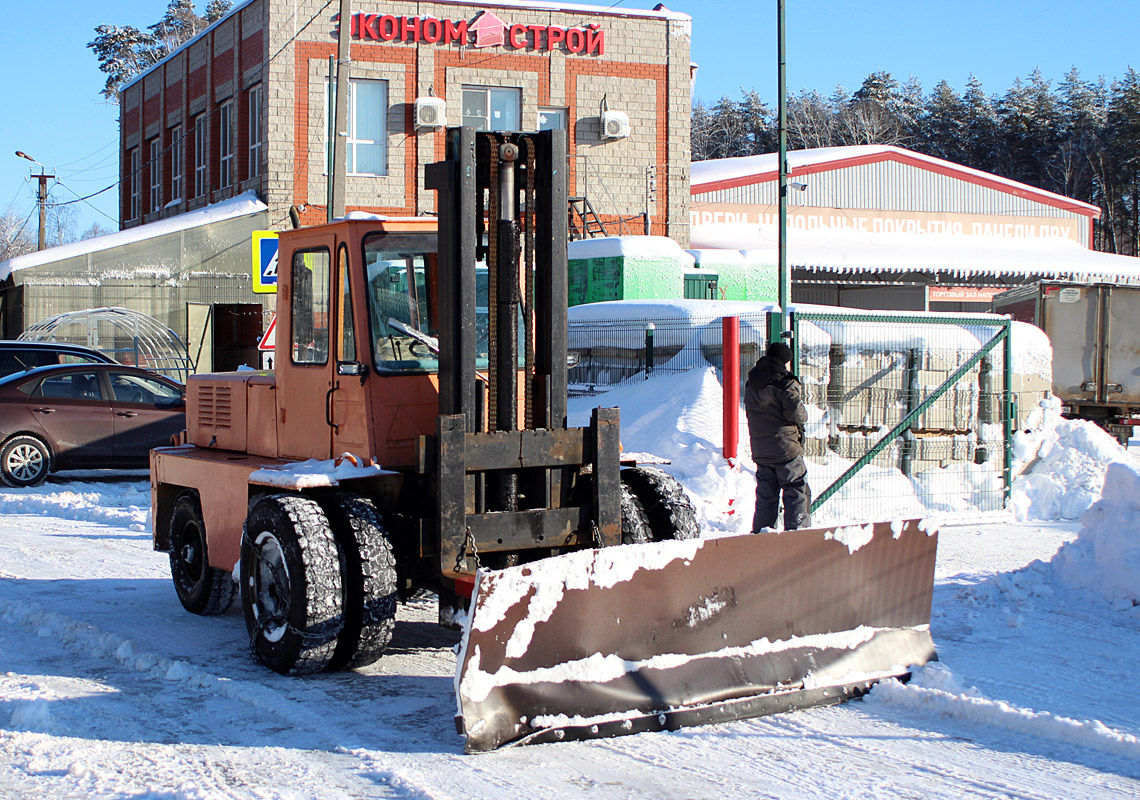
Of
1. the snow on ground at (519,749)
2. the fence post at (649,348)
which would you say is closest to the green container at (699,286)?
the fence post at (649,348)

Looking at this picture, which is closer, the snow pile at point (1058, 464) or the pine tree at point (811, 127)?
the snow pile at point (1058, 464)

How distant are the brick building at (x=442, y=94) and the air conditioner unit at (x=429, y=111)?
4cm

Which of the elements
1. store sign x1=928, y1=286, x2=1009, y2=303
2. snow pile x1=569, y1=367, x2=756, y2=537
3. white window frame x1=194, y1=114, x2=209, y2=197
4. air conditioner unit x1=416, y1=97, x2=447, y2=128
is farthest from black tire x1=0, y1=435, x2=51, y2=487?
store sign x1=928, y1=286, x2=1009, y2=303

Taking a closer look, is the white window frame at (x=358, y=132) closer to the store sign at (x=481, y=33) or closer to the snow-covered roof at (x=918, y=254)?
the store sign at (x=481, y=33)

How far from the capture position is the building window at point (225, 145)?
3055 cm

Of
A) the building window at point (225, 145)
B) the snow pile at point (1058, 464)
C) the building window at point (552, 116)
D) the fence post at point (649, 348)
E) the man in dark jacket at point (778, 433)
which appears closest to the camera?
the man in dark jacket at point (778, 433)

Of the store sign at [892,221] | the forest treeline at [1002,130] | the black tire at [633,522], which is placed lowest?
the black tire at [633,522]

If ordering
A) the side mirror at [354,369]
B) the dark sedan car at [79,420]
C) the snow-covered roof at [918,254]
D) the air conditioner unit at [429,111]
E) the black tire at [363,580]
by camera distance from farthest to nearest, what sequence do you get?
the snow-covered roof at [918,254]
the air conditioner unit at [429,111]
the dark sedan car at [79,420]
the side mirror at [354,369]
the black tire at [363,580]

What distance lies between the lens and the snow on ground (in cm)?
433

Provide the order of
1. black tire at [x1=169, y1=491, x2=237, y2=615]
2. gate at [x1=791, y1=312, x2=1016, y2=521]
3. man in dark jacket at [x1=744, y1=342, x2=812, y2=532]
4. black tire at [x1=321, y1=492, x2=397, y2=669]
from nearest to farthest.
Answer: black tire at [x1=321, y1=492, x2=397, y2=669] → black tire at [x1=169, y1=491, x2=237, y2=615] → man in dark jacket at [x1=744, y1=342, x2=812, y2=532] → gate at [x1=791, y1=312, x2=1016, y2=521]

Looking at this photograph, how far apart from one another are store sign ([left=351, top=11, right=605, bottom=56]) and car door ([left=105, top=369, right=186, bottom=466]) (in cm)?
1474

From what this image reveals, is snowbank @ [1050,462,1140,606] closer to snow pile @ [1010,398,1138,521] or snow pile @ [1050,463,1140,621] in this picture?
snow pile @ [1050,463,1140,621]

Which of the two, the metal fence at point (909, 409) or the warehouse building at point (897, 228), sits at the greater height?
the warehouse building at point (897, 228)

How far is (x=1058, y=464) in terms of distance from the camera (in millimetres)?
12977
